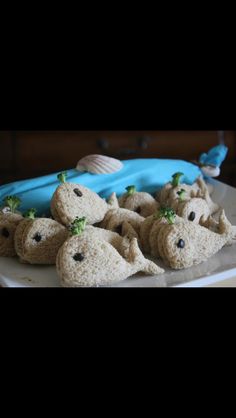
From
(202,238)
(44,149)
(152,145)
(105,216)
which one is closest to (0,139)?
(44,149)

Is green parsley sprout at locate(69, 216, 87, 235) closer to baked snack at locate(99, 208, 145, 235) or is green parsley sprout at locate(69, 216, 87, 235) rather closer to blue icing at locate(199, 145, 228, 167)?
baked snack at locate(99, 208, 145, 235)

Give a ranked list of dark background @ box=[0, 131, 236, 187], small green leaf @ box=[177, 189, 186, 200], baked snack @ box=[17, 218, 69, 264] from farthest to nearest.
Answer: dark background @ box=[0, 131, 236, 187] < small green leaf @ box=[177, 189, 186, 200] < baked snack @ box=[17, 218, 69, 264]

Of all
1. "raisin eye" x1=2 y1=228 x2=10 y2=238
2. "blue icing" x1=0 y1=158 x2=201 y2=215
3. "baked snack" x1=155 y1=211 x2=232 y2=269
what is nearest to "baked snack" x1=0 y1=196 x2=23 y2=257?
"raisin eye" x1=2 y1=228 x2=10 y2=238

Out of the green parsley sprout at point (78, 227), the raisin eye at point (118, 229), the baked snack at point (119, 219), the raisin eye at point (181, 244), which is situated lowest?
the raisin eye at point (118, 229)

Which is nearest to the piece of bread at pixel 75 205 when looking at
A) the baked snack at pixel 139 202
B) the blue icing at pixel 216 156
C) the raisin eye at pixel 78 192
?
the raisin eye at pixel 78 192

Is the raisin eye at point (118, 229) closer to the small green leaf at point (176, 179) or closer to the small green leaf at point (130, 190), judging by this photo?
the small green leaf at point (130, 190)
